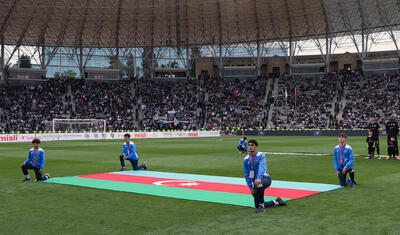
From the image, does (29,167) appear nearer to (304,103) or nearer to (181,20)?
(181,20)

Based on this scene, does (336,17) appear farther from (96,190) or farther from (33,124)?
(96,190)

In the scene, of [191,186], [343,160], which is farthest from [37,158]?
[343,160]

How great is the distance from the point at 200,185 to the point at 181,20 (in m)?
63.1

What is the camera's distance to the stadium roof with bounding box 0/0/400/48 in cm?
6794

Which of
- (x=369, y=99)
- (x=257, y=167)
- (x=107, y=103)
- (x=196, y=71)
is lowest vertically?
(x=257, y=167)

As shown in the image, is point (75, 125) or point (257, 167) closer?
point (257, 167)

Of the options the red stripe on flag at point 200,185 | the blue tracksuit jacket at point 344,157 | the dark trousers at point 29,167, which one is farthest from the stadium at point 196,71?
the blue tracksuit jacket at point 344,157

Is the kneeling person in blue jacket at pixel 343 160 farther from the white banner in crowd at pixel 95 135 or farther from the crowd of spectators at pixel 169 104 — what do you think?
the crowd of spectators at pixel 169 104

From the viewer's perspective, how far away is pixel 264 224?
329 inches

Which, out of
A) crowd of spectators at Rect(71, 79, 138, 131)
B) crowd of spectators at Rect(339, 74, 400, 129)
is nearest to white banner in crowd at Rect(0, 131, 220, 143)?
crowd of spectators at Rect(71, 79, 138, 131)

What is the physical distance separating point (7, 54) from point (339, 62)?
60.9 metres

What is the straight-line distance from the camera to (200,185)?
46.3ft

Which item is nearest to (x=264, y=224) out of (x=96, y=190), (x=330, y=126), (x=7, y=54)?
(x=96, y=190)

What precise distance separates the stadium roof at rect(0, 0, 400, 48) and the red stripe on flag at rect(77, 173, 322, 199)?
54.2m
